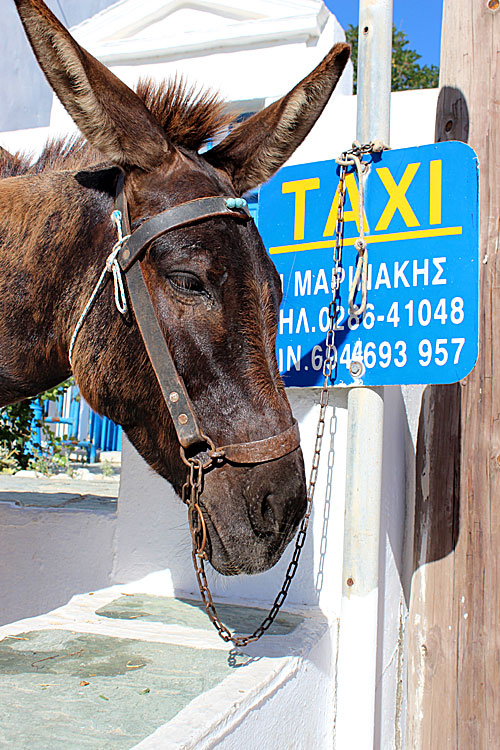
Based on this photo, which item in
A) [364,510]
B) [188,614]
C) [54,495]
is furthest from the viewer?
[54,495]

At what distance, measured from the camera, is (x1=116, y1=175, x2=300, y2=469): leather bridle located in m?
1.68

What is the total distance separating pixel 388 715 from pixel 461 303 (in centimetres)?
180

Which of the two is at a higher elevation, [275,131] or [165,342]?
[275,131]

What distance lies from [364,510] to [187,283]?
47.2 inches

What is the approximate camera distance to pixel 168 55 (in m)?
4.18

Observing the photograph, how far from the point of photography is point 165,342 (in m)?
1.81

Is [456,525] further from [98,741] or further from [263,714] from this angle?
[98,741]

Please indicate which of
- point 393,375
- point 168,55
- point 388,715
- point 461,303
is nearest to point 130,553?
point 388,715

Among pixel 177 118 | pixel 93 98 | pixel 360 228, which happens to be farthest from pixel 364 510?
pixel 93 98

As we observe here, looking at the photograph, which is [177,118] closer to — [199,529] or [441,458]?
[199,529]

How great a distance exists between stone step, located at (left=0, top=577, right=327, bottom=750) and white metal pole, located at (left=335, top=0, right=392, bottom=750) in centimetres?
18

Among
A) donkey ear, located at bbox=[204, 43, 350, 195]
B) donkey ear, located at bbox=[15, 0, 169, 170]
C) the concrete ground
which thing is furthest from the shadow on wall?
the concrete ground

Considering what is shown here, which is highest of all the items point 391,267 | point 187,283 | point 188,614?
point 391,267

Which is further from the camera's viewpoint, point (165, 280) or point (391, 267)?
point (391, 267)
